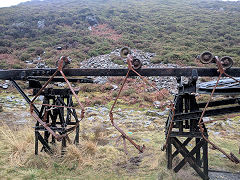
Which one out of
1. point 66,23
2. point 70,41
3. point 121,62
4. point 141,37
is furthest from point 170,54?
point 66,23

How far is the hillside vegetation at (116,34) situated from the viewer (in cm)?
2342

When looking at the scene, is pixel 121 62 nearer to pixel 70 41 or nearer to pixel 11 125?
pixel 70 41

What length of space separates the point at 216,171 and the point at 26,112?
9897mm

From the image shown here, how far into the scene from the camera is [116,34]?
109ft

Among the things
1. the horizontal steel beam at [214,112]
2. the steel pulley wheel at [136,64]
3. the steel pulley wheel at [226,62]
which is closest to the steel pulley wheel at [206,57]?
the steel pulley wheel at [226,62]

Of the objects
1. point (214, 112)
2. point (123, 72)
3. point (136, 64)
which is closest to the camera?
point (136, 64)

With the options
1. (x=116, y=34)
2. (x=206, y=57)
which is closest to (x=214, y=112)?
(x=206, y=57)

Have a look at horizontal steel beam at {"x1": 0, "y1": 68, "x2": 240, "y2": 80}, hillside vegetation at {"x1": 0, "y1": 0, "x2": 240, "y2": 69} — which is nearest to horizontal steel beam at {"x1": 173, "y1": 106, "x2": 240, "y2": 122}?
horizontal steel beam at {"x1": 0, "y1": 68, "x2": 240, "y2": 80}

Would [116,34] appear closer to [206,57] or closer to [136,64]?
[136,64]

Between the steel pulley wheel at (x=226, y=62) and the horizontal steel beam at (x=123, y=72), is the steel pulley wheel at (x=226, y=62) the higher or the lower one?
the higher one

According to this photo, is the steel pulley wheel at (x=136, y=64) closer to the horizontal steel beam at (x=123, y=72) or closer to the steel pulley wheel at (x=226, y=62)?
the horizontal steel beam at (x=123, y=72)

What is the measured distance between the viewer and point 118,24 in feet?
121

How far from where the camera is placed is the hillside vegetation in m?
23.4

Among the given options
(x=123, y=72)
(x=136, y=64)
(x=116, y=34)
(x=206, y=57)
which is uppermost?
(x=206, y=57)
